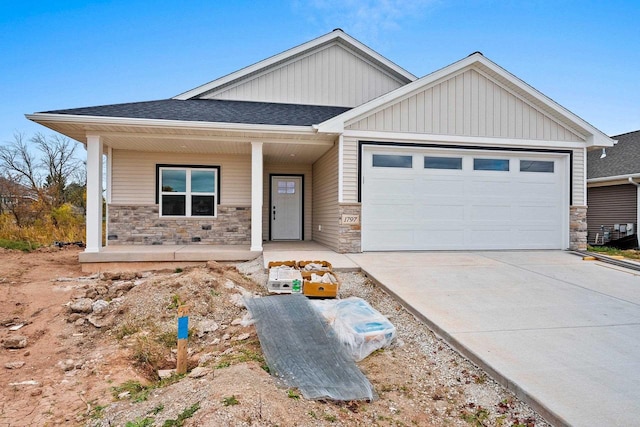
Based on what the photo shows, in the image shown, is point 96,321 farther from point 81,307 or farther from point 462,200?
point 462,200

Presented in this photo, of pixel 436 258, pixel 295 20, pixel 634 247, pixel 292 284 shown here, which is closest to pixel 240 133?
pixel 292 284

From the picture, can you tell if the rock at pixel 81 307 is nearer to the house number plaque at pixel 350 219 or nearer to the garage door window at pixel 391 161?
the house number plaque at pixel 350 219

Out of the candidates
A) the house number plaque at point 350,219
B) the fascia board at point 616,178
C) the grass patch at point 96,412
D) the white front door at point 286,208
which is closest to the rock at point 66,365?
the grass patch at point 96,412

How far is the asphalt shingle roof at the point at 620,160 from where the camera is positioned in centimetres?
1244

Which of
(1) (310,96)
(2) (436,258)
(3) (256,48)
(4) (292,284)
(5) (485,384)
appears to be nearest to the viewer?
(5) (485,384)

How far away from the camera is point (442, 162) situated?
8.45 meters

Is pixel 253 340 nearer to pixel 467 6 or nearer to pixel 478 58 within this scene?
pixel 478 58

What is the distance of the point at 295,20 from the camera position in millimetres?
14141

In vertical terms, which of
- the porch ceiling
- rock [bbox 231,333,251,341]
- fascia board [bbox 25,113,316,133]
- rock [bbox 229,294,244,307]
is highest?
fascia board [bbox 25,113,316,133]

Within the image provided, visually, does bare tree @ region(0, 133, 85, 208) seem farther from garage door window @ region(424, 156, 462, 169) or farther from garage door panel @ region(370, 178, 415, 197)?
garage door window @ region(424, 156, 462, 169)

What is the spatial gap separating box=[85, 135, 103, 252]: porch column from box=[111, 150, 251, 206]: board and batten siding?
1.73m

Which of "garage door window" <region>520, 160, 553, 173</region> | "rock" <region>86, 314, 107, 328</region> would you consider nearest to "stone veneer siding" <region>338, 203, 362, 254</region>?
"garage door window" <region>520, 160, 553, 173</region>

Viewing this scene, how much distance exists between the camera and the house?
12047 millimetres

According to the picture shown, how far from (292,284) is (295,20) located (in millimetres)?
12631
